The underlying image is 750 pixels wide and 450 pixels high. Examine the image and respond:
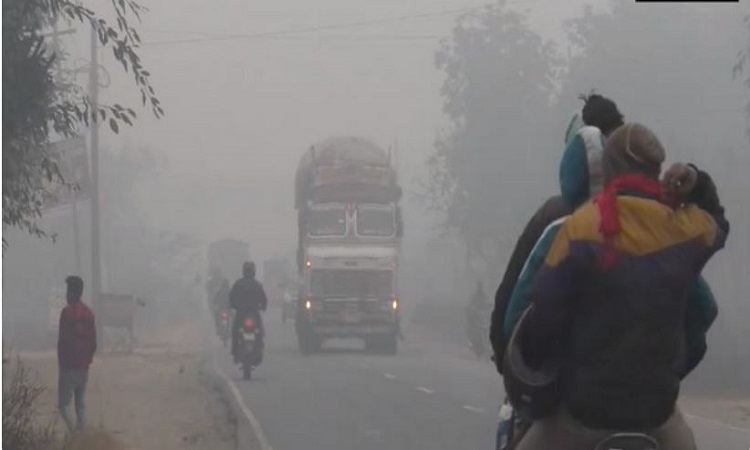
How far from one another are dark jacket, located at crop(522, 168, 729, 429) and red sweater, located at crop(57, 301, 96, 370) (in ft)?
35.1

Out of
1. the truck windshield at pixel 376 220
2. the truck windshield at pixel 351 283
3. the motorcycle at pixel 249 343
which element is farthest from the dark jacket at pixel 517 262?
the truck windshield at pixel 351 283

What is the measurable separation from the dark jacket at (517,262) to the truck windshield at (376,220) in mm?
27679

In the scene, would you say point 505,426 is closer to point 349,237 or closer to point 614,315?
point 614,315

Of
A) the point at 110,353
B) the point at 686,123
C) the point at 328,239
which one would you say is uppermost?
the point at 686,123

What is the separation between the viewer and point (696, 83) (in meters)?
33.5

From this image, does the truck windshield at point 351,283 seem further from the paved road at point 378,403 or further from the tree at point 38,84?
the tree at point 38,84

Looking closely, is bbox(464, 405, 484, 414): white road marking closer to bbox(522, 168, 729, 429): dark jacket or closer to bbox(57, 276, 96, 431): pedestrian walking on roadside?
bbox(57, 276, 96, 431): pedestrian walking on roadside

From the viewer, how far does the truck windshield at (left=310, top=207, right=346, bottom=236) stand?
3312 cm

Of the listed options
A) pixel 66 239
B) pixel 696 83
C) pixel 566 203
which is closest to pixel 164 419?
pixel 566 203

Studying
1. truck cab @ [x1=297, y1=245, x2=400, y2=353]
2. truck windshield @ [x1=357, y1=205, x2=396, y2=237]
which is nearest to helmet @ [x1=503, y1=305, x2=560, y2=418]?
truck windshield @ [x1=357, y1=205, x2=396, y2=237]

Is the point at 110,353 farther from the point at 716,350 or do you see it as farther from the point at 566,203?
the point at 566,203

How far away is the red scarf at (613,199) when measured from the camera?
4910 mm

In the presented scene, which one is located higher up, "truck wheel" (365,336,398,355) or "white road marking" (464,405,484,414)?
"white road marking" (464,405,484,414)

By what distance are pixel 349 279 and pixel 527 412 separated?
94.4 feet
